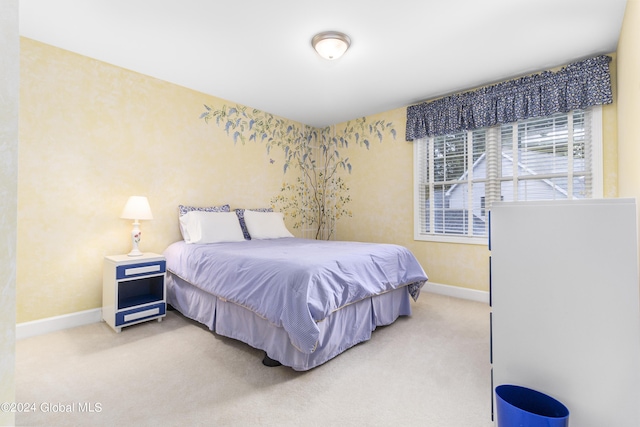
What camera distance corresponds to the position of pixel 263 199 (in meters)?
4.45

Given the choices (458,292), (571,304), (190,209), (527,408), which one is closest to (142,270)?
(190,209)

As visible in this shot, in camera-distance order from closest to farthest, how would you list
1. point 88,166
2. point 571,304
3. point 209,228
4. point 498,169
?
point 571,304
point 88,166
point 209,228
point 498,169

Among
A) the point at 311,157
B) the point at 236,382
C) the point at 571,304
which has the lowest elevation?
the point at 236,382

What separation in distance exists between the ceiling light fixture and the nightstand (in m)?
2.42

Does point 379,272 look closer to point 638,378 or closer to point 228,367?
point 228,367

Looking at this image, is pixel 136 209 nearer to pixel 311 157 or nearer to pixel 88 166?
pixel 88 166

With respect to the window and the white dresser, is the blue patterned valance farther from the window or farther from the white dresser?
the white dresser

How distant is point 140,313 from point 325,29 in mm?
2941

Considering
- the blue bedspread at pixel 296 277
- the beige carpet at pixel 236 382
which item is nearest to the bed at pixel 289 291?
the blue bedspread at pixel 296 277

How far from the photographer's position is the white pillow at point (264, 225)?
12.5ft

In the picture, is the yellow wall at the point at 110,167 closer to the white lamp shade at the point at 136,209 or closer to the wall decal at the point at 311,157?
the white lamp shade at the point at 136,209

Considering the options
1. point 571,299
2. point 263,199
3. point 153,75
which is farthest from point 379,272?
point 153,75

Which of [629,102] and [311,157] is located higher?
[311,157]

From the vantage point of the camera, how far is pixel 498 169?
347 cm
